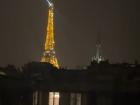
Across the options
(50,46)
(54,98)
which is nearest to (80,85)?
(54,98)

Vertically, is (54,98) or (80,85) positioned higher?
(80,85)

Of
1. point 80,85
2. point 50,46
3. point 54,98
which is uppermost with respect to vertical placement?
point 50,46

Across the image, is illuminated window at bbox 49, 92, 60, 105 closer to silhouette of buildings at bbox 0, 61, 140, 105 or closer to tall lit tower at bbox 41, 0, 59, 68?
silhouette of buildings at bbox 0, 61, 140, 105

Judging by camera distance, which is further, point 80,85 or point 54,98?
point 54,98

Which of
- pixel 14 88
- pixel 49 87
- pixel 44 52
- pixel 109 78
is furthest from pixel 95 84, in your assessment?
pixel 44 52

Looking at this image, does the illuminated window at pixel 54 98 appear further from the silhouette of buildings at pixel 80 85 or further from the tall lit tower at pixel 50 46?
the tall lit tower at pixel 50 46

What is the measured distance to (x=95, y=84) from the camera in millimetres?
38312

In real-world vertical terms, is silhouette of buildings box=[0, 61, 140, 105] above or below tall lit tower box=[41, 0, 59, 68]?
below

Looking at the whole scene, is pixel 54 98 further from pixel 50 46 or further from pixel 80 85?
pixel 50 46

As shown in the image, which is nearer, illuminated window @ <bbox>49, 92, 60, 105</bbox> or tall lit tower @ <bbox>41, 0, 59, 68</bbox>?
illuminated window @ <bbox>49, 92, 60, 105</bbox>

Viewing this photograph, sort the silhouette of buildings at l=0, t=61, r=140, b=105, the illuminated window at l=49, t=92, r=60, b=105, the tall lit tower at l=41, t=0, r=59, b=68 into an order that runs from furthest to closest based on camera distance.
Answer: the tall lit tower at l=41, t=0, r=59, b=68 < the illuminated window at l=49, t=92, r=60, b=105 < the silhouette of buildings at l=0, t=61, r=140, b=105

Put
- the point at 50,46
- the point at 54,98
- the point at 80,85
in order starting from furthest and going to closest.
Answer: the point at 50,46, the point at 54,98, the point at 80,85

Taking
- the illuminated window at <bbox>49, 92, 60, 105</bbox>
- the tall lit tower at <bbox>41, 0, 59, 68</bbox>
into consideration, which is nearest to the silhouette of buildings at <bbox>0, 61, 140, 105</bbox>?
the illuminated window at <bbox>49, 92, 60, 105</bbox>

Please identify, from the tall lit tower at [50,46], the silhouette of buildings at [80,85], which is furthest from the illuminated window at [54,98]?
the tall lit tower at [50,46]
